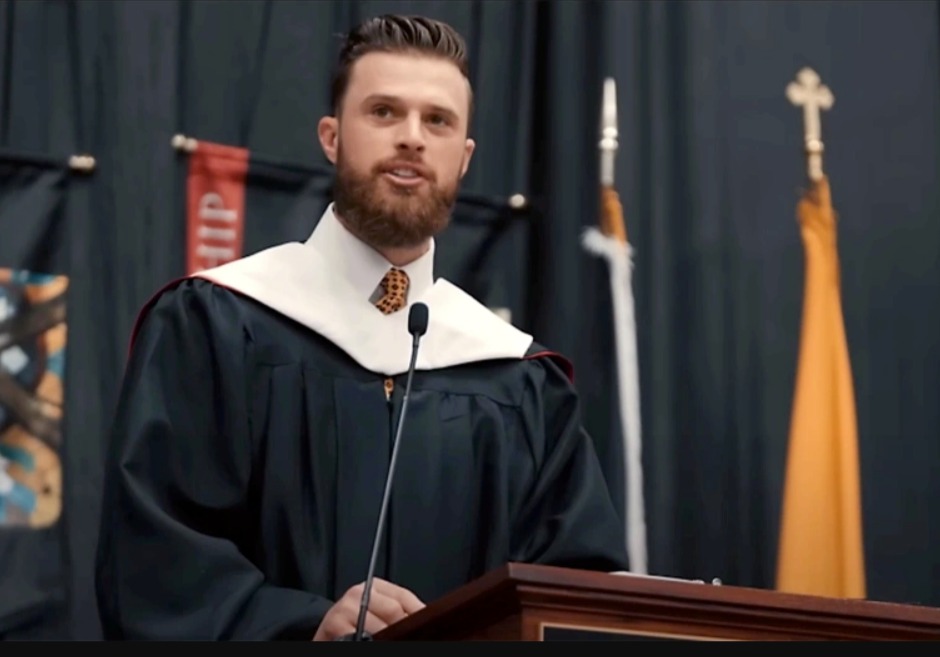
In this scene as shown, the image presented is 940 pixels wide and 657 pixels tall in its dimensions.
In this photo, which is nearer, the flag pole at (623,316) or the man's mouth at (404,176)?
the man's mouth at (404,176)

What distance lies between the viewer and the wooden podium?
2.39 m

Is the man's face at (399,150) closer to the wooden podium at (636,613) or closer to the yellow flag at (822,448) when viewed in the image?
the wooden podium at (636,613)

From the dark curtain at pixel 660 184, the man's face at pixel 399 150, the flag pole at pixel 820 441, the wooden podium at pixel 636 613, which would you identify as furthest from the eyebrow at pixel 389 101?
the flag pole at pixel 820 441

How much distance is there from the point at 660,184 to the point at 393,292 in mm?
1513

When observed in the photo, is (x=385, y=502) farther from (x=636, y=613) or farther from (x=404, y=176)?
(x=404, y=176)

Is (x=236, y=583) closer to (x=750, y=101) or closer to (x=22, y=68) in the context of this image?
(x=22, y=68)

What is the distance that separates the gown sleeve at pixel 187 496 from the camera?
321 centimetres

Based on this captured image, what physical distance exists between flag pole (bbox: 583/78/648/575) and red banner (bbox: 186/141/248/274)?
3.37 feet

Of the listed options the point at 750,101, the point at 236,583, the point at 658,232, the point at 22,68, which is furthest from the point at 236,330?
the point at 750,101

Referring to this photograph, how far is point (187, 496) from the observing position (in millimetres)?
3383

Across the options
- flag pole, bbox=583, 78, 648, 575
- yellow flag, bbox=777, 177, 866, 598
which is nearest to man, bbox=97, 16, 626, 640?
flag pole, bbox=583, 78, 648, 575

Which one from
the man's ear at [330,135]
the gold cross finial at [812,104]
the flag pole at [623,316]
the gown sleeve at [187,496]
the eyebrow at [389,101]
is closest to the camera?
the gown sleeve at [187,496]

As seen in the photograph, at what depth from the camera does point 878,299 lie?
17.6 feet

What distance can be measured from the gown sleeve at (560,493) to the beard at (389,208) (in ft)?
1.43
